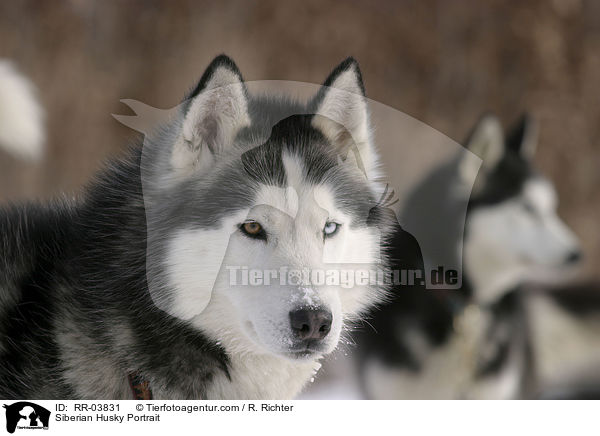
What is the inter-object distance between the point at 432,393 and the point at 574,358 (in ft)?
2.72

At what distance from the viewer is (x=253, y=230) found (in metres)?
1.02

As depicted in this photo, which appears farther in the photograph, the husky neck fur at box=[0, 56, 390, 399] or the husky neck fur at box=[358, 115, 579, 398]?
the husky neck fur at box=[358, 115, 579, 398]

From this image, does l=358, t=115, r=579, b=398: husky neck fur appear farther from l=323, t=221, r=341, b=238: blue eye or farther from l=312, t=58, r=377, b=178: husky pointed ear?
l=323, t=221, r=341, b=238: blue eye

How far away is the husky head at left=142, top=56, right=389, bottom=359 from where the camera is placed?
0.98 metres

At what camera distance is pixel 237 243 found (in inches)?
39.8

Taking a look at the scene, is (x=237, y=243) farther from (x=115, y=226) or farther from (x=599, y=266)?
(x=599, y=266)

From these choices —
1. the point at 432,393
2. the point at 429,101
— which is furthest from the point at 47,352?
the point at 429,101

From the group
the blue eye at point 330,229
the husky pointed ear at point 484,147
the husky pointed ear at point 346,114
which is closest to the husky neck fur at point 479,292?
the husky pointed ear at point 484,147

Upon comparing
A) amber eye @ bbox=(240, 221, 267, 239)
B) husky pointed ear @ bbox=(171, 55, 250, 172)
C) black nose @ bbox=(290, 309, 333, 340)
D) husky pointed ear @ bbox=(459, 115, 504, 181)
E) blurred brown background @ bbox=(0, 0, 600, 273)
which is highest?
blurred brown background @ bbox=(0, 0, 600, 273)

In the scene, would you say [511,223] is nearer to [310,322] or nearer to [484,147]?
[484,147]
